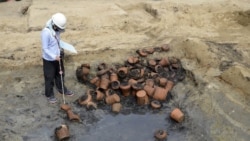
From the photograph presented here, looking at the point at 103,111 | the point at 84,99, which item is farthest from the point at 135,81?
the point at 84,99

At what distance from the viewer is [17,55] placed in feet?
25.7

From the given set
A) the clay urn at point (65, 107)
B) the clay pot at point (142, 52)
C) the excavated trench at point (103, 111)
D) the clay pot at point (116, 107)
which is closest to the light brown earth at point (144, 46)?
the excavated trench at point (103, 111)

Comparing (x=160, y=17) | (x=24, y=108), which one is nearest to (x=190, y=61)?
(x=160, y=17)

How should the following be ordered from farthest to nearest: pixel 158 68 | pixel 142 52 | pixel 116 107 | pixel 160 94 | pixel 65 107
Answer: pixel 142 52 → pixel 158 68 → pixel 160 94 → pixel 116 107 → pixel 65 107

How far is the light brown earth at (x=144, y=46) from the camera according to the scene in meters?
6.46

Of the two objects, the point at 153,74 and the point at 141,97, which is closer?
the point at 141,97

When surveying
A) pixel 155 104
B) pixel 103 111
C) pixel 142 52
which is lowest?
pixel 103 111

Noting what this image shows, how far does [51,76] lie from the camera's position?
6652mm

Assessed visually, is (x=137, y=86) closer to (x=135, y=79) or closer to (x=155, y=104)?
(x=135, y=79)

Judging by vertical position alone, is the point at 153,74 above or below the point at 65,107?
above

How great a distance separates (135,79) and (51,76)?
1671mm

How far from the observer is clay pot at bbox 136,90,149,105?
22.4ft

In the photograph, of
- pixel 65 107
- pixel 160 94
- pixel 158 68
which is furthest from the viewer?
pixel 158 68

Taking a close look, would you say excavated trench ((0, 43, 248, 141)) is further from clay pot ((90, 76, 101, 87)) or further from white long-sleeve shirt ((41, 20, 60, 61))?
white long-sleeve shirt ((41, 20, 60, 61))
